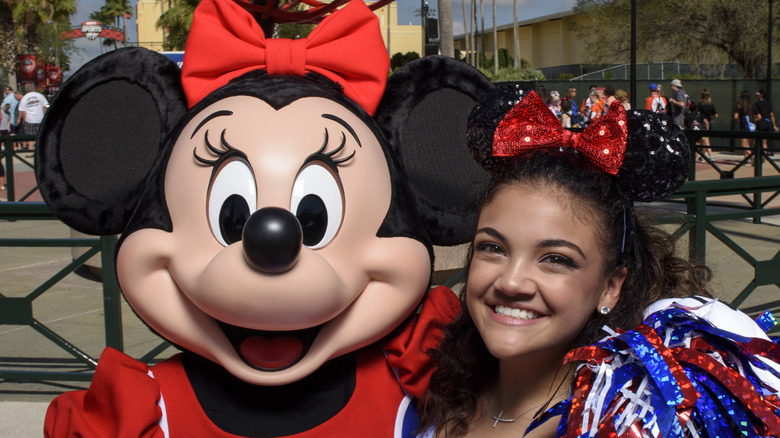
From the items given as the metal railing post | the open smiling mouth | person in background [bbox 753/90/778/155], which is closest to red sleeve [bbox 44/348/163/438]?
the open smiling mouth

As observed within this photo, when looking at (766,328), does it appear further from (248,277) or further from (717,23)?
(717,23)

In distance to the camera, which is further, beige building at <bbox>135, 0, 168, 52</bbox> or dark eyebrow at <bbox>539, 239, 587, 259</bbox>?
beige building at <bbox>135, 0, 168, 52</bbox>

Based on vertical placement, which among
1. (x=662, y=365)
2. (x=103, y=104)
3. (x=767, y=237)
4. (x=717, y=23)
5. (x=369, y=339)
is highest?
(x=717, y=23)

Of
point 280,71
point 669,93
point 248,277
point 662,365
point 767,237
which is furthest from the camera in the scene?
point 669,93

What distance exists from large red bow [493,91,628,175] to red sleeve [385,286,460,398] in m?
0.69

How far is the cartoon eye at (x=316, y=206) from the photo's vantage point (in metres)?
2.03

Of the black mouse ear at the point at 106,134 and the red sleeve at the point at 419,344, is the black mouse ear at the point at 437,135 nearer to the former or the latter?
the red sleeve at the point at 419,344

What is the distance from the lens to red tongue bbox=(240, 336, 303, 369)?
6.80ft

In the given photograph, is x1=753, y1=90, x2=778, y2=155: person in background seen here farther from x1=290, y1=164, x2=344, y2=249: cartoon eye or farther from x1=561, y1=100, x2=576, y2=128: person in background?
x1=290, y1=164, x2=344, y2=249: cartoon eye

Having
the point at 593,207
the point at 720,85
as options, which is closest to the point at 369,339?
the point at 593,207

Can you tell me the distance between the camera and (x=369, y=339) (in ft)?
7.06

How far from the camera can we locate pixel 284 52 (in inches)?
93.3

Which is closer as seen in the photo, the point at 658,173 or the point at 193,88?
the point at 658,173

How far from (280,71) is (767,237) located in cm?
694
